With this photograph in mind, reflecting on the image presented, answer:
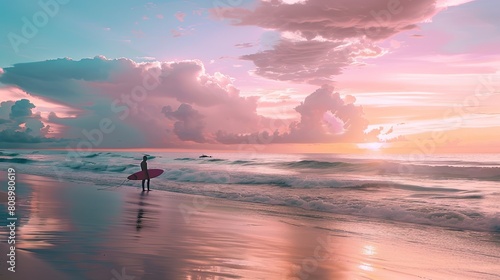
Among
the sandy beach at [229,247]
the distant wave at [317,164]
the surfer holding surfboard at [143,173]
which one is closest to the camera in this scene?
the sandy beach at [229,247]

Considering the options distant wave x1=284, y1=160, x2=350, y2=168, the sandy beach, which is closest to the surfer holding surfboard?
the sandy beach

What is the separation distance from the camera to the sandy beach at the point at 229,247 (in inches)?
284

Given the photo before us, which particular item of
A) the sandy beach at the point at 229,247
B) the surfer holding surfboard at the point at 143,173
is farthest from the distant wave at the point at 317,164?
the sandy beach at the point at 229,247

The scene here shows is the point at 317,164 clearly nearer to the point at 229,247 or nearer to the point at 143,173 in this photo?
the point at 143,173

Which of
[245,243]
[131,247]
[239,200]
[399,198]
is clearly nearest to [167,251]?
[131,247]

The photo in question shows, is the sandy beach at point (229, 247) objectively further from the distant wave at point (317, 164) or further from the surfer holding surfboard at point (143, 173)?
the distant wave at point (317, 164)

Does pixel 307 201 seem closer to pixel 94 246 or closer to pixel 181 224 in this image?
pixel 181 224

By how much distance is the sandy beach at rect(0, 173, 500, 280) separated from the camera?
23.6ft

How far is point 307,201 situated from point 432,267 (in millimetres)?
13477

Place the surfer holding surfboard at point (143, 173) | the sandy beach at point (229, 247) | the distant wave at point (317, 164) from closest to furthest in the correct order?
1. the sandy beach at point (229, 247)
2. the surfer holding surfboard at point (143, 173)
3. the distant wave at point (317, 164)

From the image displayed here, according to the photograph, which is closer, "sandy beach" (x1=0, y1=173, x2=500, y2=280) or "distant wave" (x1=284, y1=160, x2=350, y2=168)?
"sandy beach" (x1=0, y1=173, x2=500, y2=280)

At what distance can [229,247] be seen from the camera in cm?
975

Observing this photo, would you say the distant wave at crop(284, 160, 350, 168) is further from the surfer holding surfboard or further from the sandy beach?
the sandy beach

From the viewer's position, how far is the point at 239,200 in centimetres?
2330
